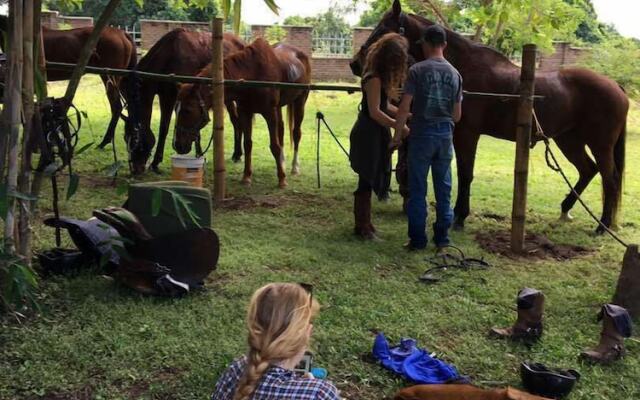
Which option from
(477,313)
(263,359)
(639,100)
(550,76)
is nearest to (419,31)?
(550,76)

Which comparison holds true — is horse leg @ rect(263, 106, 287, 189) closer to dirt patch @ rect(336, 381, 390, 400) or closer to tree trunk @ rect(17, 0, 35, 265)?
tree trunk @ rect(17, 0, 35, 265)

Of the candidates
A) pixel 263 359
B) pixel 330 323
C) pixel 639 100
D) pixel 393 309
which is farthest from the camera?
pixel 639 100

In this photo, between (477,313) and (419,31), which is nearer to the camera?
(477,313)

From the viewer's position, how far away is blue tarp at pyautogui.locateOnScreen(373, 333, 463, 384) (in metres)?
3.24

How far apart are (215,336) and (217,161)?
319cm

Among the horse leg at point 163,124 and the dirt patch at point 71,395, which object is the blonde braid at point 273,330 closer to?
the dirt patch at point 71,395

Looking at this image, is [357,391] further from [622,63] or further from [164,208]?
[622,63]

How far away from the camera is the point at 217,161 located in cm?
659

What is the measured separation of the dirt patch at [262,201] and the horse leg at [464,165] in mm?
1799

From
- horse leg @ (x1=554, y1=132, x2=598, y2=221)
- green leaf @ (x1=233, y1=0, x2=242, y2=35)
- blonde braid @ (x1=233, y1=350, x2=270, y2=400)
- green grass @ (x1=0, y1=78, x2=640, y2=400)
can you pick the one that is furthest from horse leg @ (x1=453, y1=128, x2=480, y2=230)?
blonde braid @ (x1=233, y1=350, x2=270, y2=400)

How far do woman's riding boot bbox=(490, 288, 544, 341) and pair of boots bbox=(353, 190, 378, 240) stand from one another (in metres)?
2.17

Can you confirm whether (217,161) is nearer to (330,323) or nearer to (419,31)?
(419,31)

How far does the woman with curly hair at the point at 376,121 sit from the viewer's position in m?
5.25

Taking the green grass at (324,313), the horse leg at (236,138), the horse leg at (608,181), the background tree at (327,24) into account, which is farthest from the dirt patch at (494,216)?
the background tree at (327,24)
